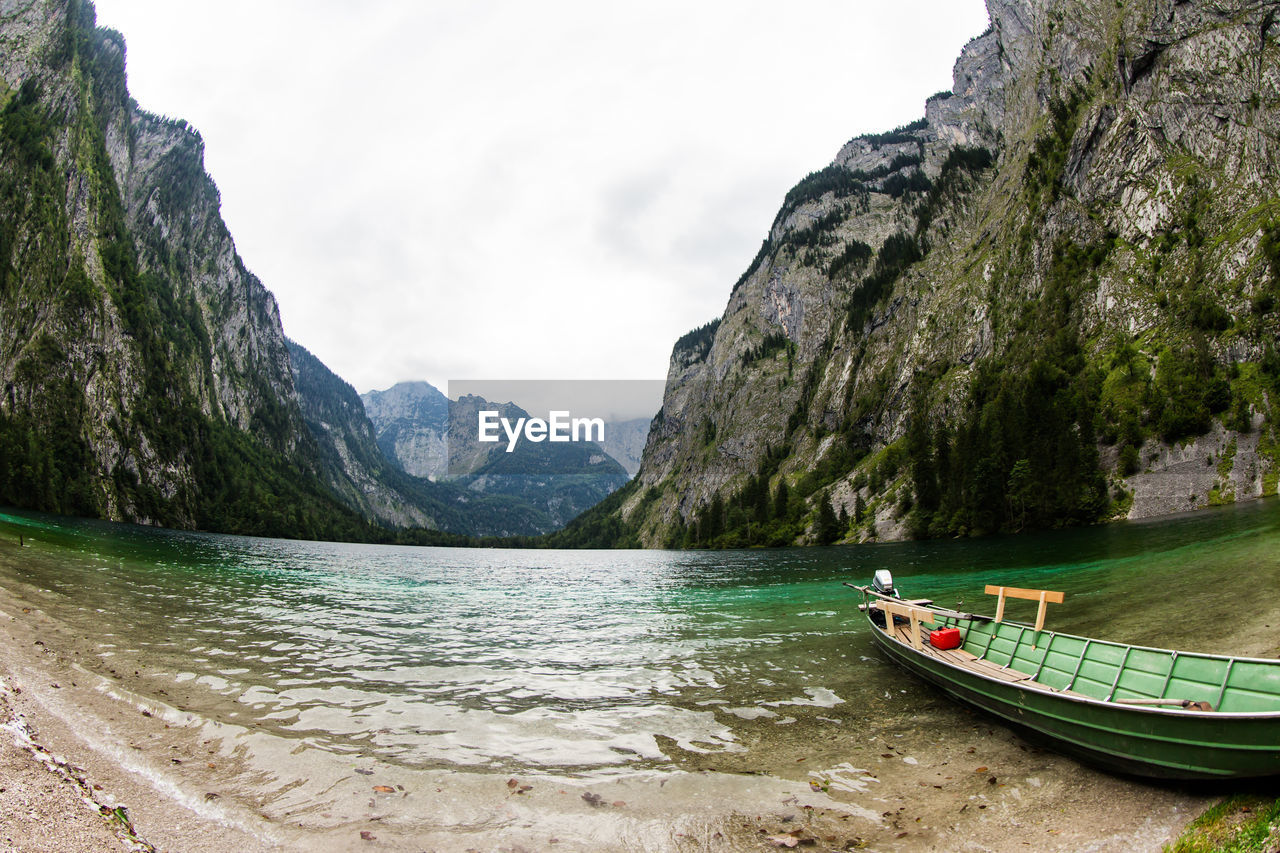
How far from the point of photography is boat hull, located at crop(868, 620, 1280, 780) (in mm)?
10656

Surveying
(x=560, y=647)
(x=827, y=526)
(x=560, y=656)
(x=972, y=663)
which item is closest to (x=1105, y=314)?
(x=827, y=526)

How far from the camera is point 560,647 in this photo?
102ft

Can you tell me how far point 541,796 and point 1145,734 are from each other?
1282 centimetres

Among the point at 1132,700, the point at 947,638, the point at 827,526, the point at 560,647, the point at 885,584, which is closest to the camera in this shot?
the point at 1132,700

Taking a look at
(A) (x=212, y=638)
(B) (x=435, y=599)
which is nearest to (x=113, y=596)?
→ (A) (x=212, y=638)

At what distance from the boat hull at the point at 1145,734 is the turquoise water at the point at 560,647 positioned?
4.04m

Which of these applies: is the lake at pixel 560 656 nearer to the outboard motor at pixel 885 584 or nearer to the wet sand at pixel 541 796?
the wet sand at pixel 541 796

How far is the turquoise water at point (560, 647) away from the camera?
16688mm

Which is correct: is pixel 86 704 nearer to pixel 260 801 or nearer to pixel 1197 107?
pixel 260 801

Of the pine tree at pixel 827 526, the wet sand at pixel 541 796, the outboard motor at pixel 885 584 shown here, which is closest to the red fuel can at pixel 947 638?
the wet sand at pixel 541 796

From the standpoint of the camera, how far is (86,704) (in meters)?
16.1

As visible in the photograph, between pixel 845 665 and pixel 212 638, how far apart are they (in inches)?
1127

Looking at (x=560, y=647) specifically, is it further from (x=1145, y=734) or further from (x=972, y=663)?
(x=1145, y=734)

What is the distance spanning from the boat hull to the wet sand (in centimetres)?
50
